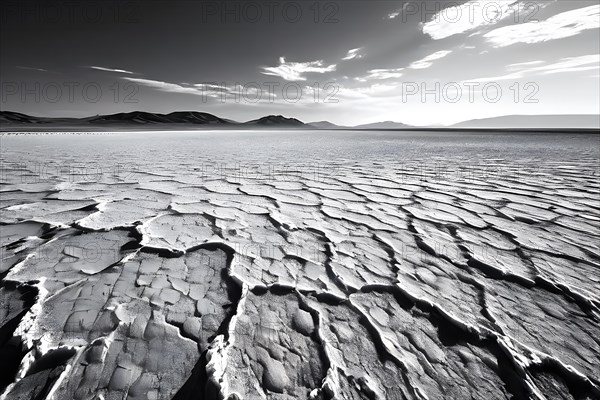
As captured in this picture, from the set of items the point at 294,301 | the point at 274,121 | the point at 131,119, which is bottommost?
the point at 294,301

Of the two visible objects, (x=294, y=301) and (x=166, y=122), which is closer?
(x=294, y=301)

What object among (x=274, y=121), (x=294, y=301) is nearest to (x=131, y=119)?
(x=274, y=121)

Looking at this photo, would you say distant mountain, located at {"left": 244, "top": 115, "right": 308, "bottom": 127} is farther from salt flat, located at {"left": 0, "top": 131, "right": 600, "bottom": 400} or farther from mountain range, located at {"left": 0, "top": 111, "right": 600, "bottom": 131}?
salt flat, located at {"left": 0, "top": 131, "right": 600, "bottom": 400}

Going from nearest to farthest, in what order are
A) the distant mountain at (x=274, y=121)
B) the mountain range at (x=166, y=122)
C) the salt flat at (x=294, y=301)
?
the salt flat at (x=294, y=301)
the mountain range at (x=166, y=122)
the distant mountain at (x=274, y=121)

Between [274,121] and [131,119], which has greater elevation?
[274,121]

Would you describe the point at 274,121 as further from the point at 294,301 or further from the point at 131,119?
the point at 294,301

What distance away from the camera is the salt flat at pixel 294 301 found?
0.81 metres

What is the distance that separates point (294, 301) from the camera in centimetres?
114

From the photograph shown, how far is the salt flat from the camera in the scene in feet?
2.66

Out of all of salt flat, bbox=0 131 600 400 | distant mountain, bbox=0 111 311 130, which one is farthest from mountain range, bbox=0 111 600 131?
salt flat, bbox=0 131 600 400

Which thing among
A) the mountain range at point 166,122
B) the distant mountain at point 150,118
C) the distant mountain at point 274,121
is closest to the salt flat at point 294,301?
the mountain range at point 166,122

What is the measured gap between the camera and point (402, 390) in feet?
2.62

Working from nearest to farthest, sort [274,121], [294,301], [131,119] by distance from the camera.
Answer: [294,301] → [131,119] → [274,121]

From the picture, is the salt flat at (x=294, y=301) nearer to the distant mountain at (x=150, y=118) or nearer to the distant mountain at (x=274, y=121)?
the distant mountain at (x=150, y=118)
